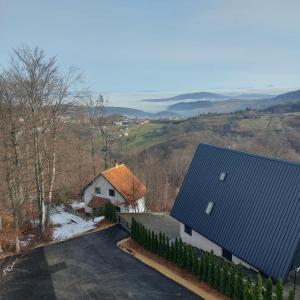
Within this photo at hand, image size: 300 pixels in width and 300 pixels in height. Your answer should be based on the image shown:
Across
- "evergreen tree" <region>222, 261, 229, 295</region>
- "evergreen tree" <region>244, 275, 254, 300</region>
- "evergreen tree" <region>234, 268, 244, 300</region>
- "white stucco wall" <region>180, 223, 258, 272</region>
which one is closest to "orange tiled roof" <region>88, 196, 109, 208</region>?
"white stucco wall" <region>180, 223, 258, 272</region>

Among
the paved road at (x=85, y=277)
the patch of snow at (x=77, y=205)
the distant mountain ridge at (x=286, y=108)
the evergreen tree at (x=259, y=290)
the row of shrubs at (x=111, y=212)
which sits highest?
the distant mountain ridge at (x=286, y=108)

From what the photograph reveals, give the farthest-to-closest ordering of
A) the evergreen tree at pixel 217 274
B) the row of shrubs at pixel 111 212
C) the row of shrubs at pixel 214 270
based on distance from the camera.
→ the row of shrubs at pixel 111 212 → the evergreen tree at pixel 217 274 → the row of shrubs at pixel 214 270

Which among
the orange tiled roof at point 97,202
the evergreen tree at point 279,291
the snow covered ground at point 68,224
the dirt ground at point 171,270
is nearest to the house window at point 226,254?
the dirt ground at point 171,270

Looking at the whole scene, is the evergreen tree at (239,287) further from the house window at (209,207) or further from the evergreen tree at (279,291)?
the house window at (209,207)

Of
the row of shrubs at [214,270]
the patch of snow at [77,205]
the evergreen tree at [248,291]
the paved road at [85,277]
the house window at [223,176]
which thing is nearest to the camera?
the row of shrubs at [214,270]

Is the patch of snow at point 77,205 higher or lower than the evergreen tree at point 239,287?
lower

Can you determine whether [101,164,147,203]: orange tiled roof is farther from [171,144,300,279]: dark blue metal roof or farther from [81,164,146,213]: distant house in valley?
[171,144,300,279]: dark blue metal roof
